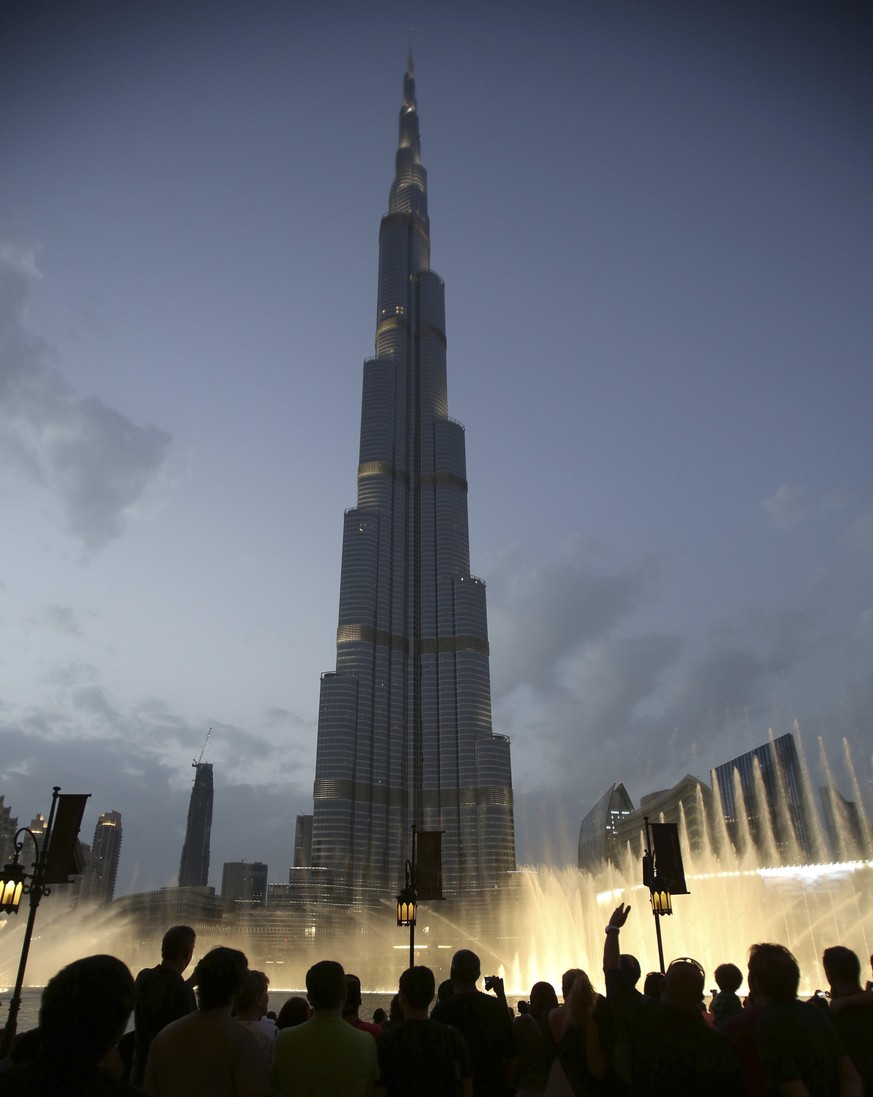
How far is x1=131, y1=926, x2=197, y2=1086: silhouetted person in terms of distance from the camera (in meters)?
5.78

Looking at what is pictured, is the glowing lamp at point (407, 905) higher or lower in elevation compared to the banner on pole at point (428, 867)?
lower

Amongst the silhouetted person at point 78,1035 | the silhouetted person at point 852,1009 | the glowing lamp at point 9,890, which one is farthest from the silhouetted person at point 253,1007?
the glowing lamp at point 9,890

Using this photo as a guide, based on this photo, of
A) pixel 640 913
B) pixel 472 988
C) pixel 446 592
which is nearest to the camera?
pixel 472 988

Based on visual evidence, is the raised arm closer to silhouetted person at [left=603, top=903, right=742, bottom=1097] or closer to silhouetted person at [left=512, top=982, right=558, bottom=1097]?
silhouetted person at [left=603, top=903, right=742, bottom=1097]

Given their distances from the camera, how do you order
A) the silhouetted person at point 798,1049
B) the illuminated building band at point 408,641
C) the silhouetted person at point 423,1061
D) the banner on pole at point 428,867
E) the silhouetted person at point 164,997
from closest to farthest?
1. the silhouetted person at point 798,1049
2. the silhouetted person at point 423,1061
3. the silhouetted person at point 164,997
4. the banner on pole at point 428,867
5. the illuminated building band at point 408,641

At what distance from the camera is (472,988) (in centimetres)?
630

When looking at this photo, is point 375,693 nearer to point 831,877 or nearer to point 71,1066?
point 831,877

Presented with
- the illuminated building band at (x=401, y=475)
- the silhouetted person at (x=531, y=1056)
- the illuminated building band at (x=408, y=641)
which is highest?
the illuminated building band at (x=401, y=475)

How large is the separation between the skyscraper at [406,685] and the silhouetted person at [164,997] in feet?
489

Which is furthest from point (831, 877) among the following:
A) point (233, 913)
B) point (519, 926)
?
point (233, 913)

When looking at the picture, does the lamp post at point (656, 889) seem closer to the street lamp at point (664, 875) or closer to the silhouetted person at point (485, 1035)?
the street lamp at point (664, 875)

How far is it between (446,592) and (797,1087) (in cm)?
16741

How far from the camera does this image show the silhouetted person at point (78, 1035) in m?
2.67

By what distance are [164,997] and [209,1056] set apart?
1.67m
